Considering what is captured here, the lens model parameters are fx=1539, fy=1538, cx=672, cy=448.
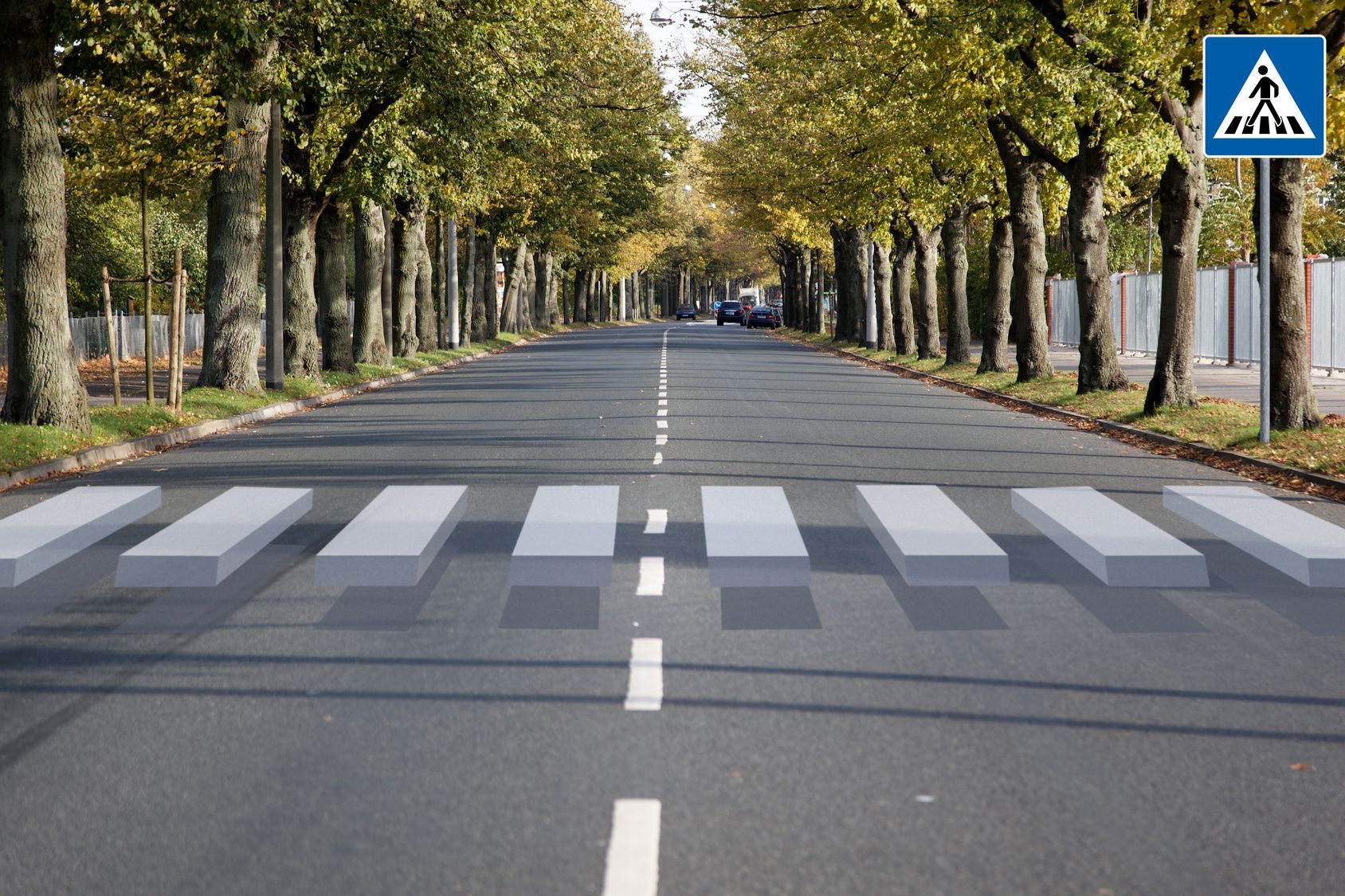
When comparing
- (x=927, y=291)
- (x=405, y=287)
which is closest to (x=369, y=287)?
(x=405, y=287)

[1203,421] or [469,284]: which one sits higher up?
[469,284]

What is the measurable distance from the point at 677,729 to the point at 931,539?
4.20 meters

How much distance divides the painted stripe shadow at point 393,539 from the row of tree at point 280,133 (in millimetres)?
7280

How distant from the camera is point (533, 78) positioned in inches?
1074

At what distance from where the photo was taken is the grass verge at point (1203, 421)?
14094mm

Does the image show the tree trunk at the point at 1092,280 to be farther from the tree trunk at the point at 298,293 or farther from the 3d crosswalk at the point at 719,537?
the tree trunk at the point at 298,293

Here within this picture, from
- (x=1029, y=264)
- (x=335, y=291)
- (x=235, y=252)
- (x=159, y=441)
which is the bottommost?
(x=159, y=441)

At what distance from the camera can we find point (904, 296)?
4394 centimetres

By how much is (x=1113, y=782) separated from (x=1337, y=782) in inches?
28.1

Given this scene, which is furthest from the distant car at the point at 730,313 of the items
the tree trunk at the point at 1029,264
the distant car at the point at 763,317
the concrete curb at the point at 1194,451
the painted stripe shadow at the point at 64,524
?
the painted stripe shadow at the point at 64,524

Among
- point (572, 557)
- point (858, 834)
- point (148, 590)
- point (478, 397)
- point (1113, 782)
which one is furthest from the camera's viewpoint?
point (478, 397)

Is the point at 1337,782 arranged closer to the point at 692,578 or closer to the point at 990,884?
the point at 990,884

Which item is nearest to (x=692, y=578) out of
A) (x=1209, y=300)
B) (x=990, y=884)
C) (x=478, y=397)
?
(x=990, y=884)

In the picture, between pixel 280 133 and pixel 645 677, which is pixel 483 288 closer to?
pixel 280 133
